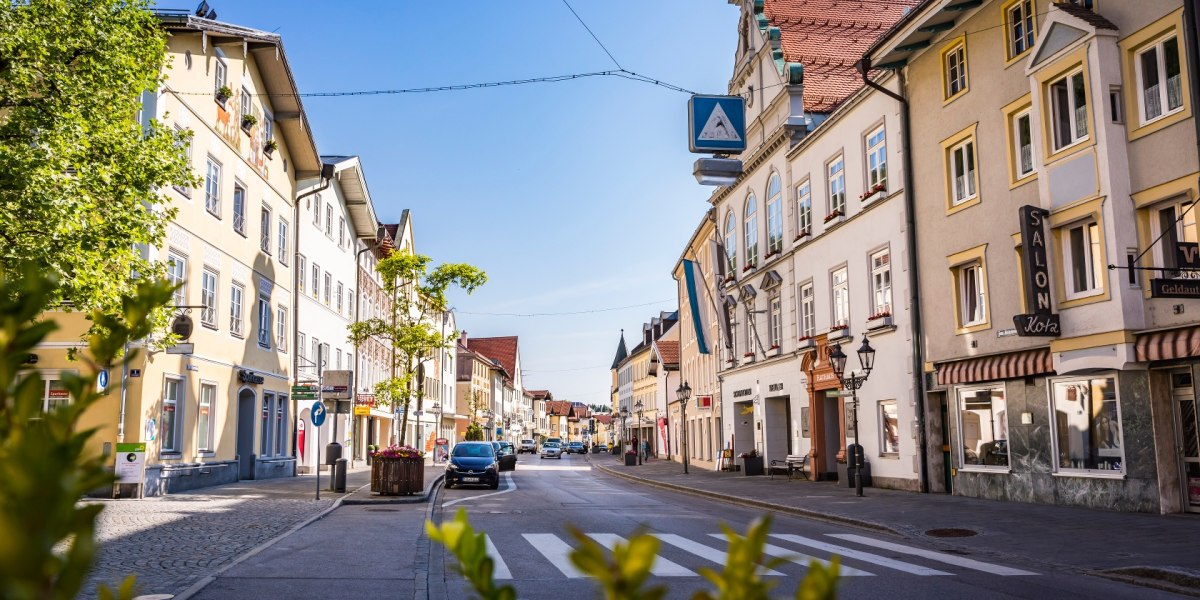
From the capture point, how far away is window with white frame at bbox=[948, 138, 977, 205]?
2144 cm

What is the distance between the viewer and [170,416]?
23.9 metres

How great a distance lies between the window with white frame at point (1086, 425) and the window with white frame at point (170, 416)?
19.9 meters

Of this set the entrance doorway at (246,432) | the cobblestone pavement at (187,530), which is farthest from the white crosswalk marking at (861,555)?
the entrance doorway at (246,432)

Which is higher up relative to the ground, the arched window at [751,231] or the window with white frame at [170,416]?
the arched window at [751,231]

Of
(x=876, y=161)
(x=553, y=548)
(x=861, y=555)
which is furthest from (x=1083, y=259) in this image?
(x=553, y=548)

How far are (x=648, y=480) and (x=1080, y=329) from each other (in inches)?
761

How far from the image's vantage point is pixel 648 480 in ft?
113

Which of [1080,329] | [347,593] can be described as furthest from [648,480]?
[347,593]

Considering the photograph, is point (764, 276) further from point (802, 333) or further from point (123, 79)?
point (123, 79)

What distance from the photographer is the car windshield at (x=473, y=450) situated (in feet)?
100

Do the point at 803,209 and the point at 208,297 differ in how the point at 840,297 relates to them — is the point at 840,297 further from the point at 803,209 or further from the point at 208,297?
the point at 208,297

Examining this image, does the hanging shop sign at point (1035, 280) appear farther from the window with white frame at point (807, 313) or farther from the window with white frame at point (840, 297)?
the window with white frame at point (807, 313)

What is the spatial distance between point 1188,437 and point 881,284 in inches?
432

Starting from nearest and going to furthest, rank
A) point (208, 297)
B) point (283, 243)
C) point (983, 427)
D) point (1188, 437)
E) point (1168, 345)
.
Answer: point (1168, 345)
point (1188, 437)
point (983, 427)
point (208, 297)
point (283, 243)
